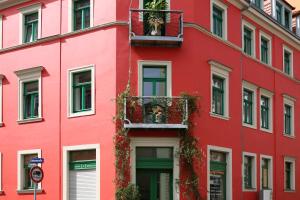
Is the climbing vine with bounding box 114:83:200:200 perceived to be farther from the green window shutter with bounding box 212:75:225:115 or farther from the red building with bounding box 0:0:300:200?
the green window shutter with bounding box 212:75:225:115

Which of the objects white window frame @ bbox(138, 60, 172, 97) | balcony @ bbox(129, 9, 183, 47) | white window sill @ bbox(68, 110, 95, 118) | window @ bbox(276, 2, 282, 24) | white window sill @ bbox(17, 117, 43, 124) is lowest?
white window sill @ bbox(17, 117, 43, 124)

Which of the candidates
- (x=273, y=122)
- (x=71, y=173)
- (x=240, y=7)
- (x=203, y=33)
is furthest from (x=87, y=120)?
(x=273, y=122)

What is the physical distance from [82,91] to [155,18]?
14.9ft

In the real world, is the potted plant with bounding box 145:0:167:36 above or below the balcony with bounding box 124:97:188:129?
above

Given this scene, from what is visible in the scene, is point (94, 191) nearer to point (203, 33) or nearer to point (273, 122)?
point (203, 33)

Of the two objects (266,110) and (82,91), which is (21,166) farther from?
(266,110)

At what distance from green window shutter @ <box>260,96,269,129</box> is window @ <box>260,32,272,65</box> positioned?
214 centimetres

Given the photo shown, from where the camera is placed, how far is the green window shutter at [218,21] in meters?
29.0

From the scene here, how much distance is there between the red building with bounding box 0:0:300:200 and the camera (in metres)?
25.5

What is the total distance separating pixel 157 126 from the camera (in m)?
24.8

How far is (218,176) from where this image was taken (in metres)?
28.1

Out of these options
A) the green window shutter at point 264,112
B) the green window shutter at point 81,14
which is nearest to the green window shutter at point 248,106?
the green window shutter at point 264,112

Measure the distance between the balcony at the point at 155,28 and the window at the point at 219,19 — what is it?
2.91 meters

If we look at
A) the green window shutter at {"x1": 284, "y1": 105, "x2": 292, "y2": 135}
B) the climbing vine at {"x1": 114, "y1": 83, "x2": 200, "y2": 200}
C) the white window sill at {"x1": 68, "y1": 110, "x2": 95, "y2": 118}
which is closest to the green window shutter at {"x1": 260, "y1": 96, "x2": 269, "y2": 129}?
the green window shutter at {"x1": 284, "y1": 105, "x2": 292, "y2": 135}
